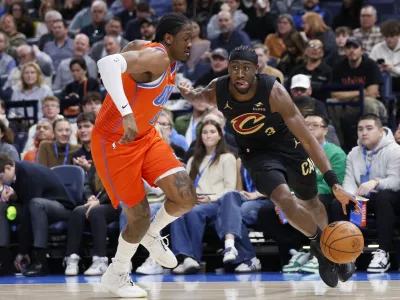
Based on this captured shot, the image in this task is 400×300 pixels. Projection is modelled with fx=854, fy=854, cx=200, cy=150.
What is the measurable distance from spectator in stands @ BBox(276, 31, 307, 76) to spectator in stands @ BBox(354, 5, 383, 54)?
99 cm

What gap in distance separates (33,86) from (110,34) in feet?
6.89

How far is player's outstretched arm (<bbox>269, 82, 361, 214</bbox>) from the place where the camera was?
631cm

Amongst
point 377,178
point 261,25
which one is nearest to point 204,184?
point 377,178

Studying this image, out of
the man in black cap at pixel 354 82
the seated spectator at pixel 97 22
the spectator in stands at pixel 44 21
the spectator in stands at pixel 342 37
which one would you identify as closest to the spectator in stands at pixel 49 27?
the spectator in stands at pixel 44 21

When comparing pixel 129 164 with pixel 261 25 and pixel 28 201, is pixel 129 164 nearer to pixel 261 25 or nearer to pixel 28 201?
pixel 28 201

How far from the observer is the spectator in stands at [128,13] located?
15.5 metres

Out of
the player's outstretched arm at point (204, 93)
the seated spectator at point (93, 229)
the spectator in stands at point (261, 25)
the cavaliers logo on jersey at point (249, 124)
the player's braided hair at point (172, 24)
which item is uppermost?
the player's braided hair at point (172, 24)

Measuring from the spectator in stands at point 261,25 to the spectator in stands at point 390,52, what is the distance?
8.58ft

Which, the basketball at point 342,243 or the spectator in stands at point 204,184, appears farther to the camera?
the spectator in stands at point 204,184

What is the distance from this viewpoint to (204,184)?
9672 mm

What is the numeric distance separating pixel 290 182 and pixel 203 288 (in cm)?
118

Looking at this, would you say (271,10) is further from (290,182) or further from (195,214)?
(290,182)

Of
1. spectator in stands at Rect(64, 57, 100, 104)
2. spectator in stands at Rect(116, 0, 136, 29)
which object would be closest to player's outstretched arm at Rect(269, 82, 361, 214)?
spectator in stands at Rect(64, 57, 100, 104)

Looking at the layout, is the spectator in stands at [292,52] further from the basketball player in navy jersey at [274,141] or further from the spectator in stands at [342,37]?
the basketball player in navy jersey at [274,141]
